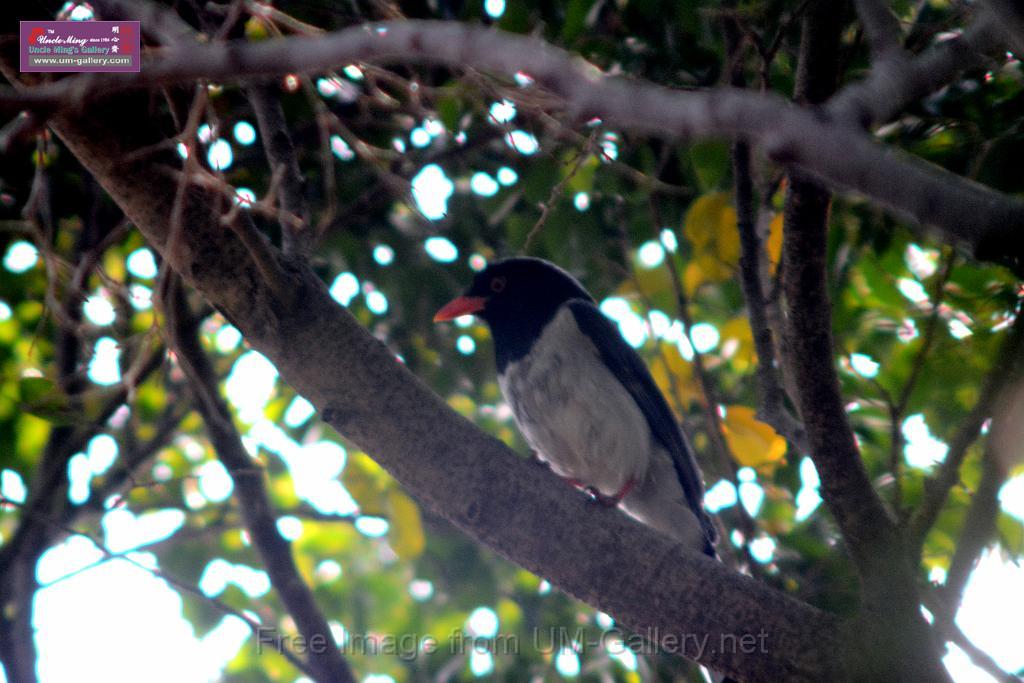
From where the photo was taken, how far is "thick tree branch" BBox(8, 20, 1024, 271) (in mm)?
1286

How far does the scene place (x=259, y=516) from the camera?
159 inches

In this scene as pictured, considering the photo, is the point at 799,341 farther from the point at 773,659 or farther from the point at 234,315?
the point at 234,315

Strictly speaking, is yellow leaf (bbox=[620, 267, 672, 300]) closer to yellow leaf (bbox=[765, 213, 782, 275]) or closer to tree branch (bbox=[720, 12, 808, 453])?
yellow leaf (bbox=[765, 213, 782, 275])

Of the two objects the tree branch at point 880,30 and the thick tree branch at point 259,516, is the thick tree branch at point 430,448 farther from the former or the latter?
the tree branch at point 880,30

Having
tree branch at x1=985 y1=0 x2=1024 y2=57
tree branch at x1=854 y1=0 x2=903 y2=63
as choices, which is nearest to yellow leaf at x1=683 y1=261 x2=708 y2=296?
tree branch at x1=854 y1=0 x2=903 y2=63

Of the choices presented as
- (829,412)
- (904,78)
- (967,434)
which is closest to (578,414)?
(829,412)

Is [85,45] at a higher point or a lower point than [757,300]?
higher

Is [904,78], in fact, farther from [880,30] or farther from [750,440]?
[750,440]

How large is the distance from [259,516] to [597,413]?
153 centimetres

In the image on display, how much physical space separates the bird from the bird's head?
0.04 feet

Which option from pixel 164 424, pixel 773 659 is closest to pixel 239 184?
pixel 164 424

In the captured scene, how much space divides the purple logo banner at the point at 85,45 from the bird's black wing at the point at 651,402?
92.4 inches

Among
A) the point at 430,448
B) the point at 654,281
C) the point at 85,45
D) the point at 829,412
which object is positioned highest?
the point at 829,412

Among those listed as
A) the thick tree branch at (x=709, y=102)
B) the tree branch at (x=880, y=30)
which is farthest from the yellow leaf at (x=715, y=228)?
the thick tree branch at (x=709, y=102)
